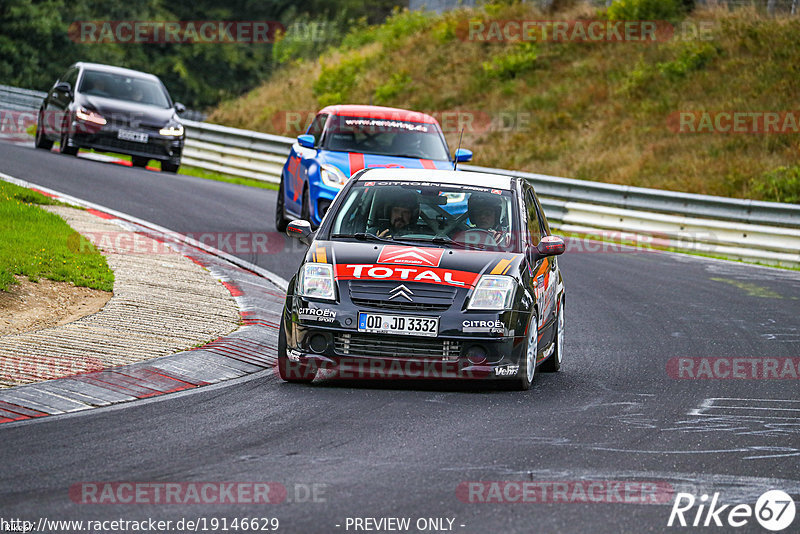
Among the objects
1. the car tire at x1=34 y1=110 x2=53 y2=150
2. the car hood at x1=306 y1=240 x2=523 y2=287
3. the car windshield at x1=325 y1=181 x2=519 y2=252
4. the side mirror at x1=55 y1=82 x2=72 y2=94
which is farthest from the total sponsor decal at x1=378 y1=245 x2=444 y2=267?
the car tire at x1=34 y1=110 x2=53 y2=150

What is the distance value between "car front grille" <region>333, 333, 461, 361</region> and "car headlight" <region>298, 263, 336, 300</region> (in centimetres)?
37

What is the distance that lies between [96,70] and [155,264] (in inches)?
507

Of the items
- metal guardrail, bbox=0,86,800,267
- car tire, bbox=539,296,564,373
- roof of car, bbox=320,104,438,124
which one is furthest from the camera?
metal guardrail, bbox=0,86,800,267

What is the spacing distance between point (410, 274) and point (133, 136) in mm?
15773

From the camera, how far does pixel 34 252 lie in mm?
11875

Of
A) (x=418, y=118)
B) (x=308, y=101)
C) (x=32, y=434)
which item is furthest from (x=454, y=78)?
(x=32, y=434)

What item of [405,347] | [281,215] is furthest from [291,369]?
[281,215]

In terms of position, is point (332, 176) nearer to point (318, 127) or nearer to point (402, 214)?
point (318, 127)

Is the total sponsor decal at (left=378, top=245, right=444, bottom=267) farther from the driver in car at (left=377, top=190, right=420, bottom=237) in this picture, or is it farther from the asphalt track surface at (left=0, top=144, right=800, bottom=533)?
the asphalt track surface at (left=0, top=144, right=800, bottom=533)

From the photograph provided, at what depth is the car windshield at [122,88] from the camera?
24047 mm

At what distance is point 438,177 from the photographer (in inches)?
383

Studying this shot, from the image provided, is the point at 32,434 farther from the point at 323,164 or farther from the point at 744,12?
the point at 744,12

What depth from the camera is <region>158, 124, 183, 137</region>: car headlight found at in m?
23.5

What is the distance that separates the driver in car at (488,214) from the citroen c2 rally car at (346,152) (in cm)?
575
